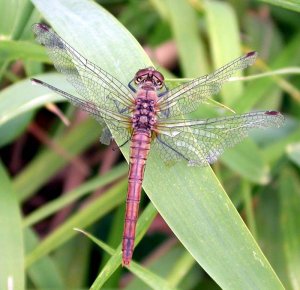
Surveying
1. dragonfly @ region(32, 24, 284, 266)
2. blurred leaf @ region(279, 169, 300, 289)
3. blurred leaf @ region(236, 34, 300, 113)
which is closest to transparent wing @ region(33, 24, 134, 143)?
dragonfly @ region(32, 24, 284, 266)

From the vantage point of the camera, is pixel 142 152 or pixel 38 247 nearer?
pixel 142 152

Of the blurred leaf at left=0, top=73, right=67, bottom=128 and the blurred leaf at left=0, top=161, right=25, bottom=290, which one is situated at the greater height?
the blurred leaf at left=0, top=73, right=67, bottom=128

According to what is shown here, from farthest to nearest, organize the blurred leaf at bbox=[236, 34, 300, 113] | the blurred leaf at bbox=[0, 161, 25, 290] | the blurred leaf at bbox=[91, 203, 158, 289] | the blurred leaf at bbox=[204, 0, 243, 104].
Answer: the blurred leaf at bbox=[204, 0, 243, 104], the blurred leaf at bbox=[236, 34, 300, 113], the blurred leaf at bbox=[0, 161, 25, 290], the blurred leaf at bbox=[91, 203, 158, 289]

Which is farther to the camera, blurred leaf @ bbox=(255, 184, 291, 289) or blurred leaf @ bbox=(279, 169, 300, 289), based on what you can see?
blurred leaf @ bbox=(255, 184, 291, 289)

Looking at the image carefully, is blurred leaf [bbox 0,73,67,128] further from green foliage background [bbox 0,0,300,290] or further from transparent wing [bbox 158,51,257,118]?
transparent wing [bbox 158,51,257,118]

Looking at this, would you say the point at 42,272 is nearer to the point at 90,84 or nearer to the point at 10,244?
the point at 10,244

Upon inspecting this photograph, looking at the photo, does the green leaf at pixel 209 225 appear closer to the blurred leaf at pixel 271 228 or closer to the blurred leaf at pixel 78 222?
the blurred leaf at pixel 78 222

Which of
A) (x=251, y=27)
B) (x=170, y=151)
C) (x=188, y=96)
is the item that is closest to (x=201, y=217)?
(x=170, y=151)

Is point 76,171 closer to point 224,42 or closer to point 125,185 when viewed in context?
point 125,185
